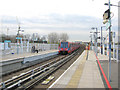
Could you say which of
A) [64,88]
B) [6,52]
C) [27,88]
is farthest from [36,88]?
[6,52]

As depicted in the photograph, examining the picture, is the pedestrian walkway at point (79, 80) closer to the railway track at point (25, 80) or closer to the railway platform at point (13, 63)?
the railway track at point (25, 80)

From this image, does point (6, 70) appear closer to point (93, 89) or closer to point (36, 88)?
point (36, 88)

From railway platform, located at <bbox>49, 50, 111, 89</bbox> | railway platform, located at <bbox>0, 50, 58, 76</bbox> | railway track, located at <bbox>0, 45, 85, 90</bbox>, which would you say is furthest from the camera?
railway platform, located at <bbox>0, 50, 58, 76</bbox>

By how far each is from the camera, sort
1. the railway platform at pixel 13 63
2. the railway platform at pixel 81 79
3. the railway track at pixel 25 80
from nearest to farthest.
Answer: the railway platform at pixel 81 79
the railway track at pixel 25 80
the railway platform at pixel 13 63

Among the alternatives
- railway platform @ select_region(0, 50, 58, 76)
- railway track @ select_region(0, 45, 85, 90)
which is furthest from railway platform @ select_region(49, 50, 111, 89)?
railway platform @ select_region(0, 50, 58, 76)

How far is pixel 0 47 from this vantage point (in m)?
19.2

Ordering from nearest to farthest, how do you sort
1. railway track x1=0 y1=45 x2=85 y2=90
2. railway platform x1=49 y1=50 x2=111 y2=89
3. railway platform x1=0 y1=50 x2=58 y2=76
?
railway platform x1=49 y1=50 x2=111 y2=89
railway track x1=0 y1=45 x2=85 y2=90
railway platform x1=0 y1=50 x2=58 y2=76

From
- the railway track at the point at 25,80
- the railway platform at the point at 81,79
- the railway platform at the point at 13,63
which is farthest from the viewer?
the railway platform at the point at 13,63

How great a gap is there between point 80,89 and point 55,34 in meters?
90.1

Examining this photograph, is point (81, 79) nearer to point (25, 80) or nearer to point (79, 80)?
point (79, 80)

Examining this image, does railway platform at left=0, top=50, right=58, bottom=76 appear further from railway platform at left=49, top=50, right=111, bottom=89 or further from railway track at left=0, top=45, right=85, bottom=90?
railway platform at left=49, top=50, right=111, bottom=89

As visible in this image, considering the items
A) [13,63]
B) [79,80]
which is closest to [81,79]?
[79,80]

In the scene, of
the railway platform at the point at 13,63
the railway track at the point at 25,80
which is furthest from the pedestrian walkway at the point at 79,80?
the railway platform at the point at 13,63

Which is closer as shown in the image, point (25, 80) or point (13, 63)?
point (25, 80)
